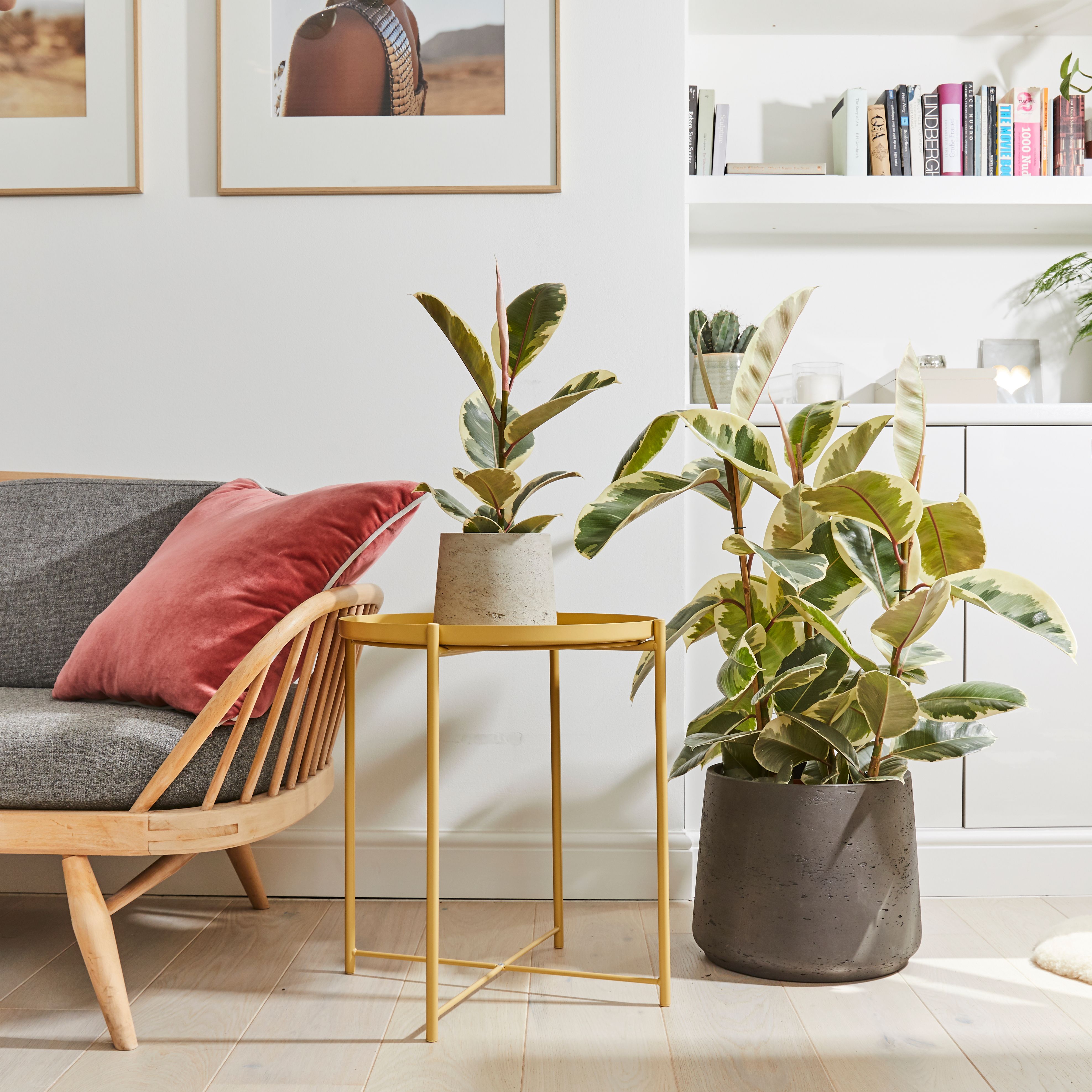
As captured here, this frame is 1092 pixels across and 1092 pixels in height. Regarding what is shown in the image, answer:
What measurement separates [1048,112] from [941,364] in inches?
22.2

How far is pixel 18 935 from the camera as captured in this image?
1673mm

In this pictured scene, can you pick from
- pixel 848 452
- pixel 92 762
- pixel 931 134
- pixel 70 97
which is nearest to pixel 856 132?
pixel 931 134

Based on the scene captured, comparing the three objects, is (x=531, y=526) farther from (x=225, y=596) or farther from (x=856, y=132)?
(x=856, y=132)

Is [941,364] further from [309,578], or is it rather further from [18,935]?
[18,935]

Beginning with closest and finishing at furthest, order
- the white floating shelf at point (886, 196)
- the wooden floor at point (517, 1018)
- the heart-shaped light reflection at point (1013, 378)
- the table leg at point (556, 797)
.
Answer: the wooden floor at point (517, 1018), the table leg at point (556, 797), the white floating shelf at point (886, 196), the heart-shaped light reflection at point (1013, 378)

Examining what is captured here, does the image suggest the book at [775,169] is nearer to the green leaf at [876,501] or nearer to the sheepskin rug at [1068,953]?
the green leaf at [876,501]

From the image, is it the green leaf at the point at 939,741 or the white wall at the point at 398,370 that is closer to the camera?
the green leaf at the point at 939,741

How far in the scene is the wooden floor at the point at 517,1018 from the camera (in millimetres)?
1183

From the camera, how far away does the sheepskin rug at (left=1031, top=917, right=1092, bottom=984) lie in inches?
58.4

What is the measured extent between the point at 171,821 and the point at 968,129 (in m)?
2.04

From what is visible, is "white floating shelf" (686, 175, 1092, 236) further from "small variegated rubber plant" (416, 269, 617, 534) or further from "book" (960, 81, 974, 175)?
"small variegated rubber plant" (416, 269, 617, 534)

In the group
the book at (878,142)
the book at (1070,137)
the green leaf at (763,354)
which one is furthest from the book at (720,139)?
the green leaf at (763,354)

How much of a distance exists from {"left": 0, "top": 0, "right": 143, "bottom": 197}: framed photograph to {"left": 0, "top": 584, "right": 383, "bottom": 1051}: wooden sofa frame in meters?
1.18

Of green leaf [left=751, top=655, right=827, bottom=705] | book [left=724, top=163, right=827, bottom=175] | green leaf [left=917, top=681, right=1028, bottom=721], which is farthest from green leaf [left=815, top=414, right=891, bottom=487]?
book [left=724, top=163, right=827, bottom=175]
